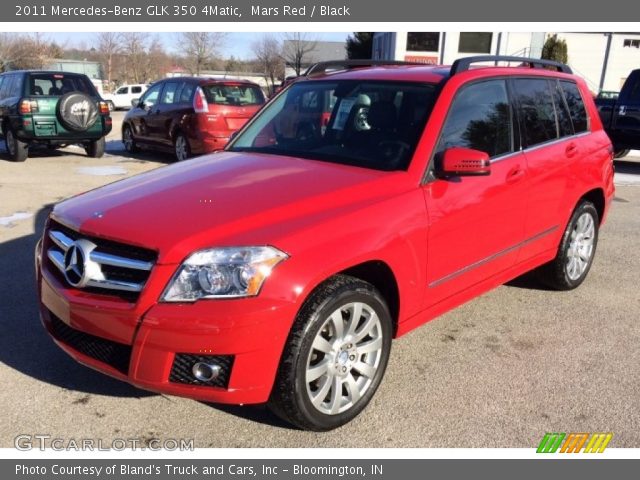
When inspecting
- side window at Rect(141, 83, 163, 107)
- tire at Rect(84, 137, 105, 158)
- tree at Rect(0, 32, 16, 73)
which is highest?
tree at Rect(0, 32, 16, 73)

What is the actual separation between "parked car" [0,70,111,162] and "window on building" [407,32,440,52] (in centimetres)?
3038

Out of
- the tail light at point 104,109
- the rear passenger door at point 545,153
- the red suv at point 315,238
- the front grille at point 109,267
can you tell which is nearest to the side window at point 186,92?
the tail light at point 104,109

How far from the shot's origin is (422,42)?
1540 inches

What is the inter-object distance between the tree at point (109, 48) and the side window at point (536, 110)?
55192 mm

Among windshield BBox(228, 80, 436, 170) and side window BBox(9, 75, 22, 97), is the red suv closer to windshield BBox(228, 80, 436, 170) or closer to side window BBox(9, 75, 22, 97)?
windshield BBox(228, 80, 436, 170)

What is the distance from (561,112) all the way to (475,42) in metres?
36.2

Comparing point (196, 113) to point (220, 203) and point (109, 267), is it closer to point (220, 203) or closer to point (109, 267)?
point (220, 203)

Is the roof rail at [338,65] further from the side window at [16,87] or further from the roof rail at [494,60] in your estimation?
the side window at [16,87]

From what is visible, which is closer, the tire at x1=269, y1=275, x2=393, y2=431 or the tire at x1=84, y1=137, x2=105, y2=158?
the tire at x1=269, y1=275, x2=393, y2=431

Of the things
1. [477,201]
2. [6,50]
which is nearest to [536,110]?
[477,201]

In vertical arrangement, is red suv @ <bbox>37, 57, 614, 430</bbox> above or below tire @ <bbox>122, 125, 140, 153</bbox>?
above

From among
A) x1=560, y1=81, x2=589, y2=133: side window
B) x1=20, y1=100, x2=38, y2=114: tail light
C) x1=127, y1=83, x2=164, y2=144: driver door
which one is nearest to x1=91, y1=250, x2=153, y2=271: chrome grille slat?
x1=560, y1=81, x2=589, y2=133: side window

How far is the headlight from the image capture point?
259 cm

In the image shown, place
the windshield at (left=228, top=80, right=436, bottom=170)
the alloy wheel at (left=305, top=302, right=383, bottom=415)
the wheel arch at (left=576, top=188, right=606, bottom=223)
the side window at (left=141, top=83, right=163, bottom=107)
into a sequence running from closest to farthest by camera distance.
A: 1. the alloy wheel at (left=305, top=302, right=383, bottom=415)
2. the windshield at (left=228, top=80, right=436, bottom=170)
3. the wheel arch at (left=576, top=188, right=606, bottom=223)
4. the side window at (left=141, top=83, right=163, bottom=107)
